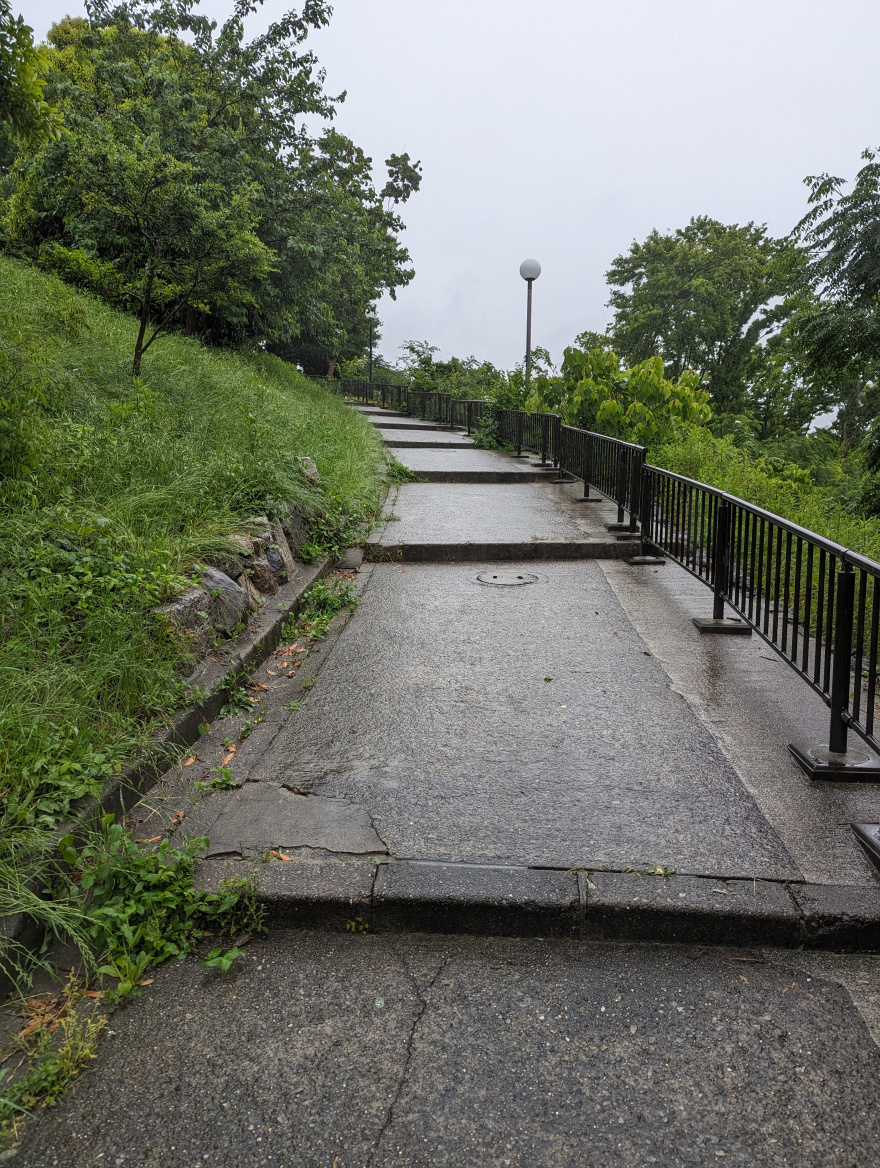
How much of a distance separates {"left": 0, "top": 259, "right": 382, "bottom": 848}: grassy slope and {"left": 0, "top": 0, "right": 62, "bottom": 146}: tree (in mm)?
1313

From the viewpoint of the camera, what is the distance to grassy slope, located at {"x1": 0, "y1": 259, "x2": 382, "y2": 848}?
10.9ft

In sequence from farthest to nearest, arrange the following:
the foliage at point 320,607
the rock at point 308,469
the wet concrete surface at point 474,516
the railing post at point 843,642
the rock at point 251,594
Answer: the wet concrete surface at point 474,516, the rock at point 308,469, the foliage at point 320,607, the rock at point 251,594, the railing post at point 843,642

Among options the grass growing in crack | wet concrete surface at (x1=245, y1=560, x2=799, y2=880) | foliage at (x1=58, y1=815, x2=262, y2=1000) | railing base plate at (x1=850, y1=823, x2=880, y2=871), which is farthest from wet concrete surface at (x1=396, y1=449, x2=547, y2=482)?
foliage at (x1=58, y1=815, x2=262, y2=1000)

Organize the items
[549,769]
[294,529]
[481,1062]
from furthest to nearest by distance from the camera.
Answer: [294,529], [549,769], [481,1062]

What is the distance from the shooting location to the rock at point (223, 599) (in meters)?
5.04

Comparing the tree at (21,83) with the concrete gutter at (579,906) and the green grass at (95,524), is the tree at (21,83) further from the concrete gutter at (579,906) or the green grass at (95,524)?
Result: the concrete gutter at (579,906)

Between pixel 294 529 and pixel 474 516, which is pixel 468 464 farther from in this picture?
pixel 294 529

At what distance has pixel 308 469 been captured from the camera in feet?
28.7

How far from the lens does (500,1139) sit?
1994mm

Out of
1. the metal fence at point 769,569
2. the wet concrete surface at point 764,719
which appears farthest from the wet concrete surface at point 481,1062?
the metal fence at point 769,569

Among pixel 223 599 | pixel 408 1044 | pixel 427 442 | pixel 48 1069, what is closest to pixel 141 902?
pixel 48 1069

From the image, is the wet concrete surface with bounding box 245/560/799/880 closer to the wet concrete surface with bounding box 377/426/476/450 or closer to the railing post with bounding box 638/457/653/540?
the railing post with bounding box 638/457/653/540

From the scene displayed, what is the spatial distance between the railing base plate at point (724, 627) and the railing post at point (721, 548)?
8.0 inches

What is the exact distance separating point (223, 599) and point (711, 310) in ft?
126
